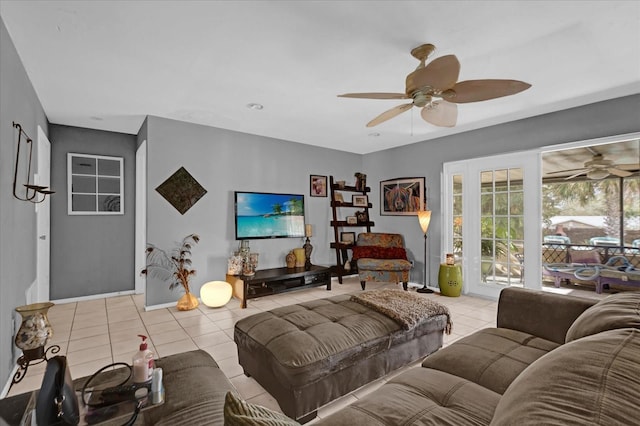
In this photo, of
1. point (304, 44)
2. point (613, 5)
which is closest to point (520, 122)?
point (613, 5)

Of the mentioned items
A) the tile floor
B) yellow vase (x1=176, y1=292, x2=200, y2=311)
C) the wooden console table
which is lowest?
the tile floor

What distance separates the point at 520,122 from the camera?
4.04m

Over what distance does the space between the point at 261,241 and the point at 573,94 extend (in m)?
4.35

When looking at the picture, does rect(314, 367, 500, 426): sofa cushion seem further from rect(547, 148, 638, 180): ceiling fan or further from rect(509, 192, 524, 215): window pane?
rect(547, 148, 638, 180): ceiling fan

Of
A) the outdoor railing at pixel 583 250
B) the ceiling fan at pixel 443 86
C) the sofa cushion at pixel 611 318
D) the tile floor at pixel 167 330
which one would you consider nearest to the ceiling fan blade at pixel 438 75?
the ceiling fan at pixel 443 86

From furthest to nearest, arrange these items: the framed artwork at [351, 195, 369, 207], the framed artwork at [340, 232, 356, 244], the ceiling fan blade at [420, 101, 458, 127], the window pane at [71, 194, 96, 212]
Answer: the framed artwork at [351, 195, 369, 207] → the framed artwork at [340, 232, 356, 244] → the window pane at [71, 194, 96, 212] → the ceiling fan blade at [420, 101, 458, 127]

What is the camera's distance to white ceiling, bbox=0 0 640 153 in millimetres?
1916

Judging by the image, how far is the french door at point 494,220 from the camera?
13.1ft

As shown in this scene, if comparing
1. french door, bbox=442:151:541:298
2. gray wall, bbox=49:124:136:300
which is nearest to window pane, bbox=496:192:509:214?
french door, bbox=442:151:541:298

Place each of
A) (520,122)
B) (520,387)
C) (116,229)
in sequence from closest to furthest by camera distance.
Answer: (520,387) < (520,122) < (116,229)

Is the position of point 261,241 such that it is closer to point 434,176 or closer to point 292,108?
point 292,108

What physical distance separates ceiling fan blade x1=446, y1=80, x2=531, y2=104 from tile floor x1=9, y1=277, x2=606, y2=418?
2.18 metres

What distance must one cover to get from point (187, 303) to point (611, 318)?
4010 mm

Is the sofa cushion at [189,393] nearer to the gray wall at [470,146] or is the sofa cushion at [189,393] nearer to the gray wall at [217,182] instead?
the gray wall at [217,182]
